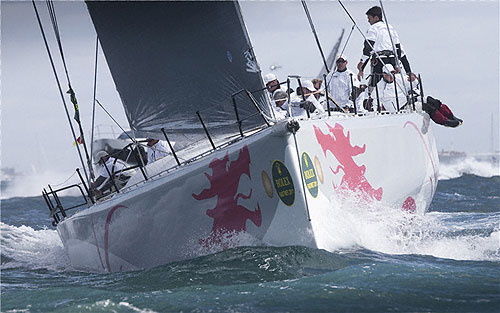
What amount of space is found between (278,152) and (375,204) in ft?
5.86

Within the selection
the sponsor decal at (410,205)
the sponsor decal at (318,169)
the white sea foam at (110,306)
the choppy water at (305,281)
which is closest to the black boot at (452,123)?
the sponsor decal at (410,205)

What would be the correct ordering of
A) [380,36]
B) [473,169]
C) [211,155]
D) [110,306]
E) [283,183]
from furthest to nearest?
[473,169] → [380,36] → [211,155] → [283,183] → [110,306]

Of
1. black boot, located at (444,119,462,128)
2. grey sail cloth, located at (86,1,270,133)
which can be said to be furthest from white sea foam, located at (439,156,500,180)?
grey sail cloth, located at (86,1,270,133)

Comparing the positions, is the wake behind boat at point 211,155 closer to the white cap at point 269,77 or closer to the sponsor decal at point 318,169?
the sponsor decal at point 318,169

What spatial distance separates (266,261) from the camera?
5242 mm

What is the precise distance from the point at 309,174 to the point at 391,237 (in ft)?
4.42

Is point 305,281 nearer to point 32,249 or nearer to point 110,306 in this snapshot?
point 110,306

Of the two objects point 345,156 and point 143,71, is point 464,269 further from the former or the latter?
point 143,71

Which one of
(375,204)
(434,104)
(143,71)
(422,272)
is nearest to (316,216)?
(422,272)

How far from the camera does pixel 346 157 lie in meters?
6.33

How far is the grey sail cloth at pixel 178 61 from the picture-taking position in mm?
5957

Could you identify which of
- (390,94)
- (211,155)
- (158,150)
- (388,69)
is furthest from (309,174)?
(390,94)

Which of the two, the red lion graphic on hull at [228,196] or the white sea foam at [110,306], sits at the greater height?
the red lion graphic on hull at [228,196]

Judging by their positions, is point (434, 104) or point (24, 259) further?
point (434, 104)
